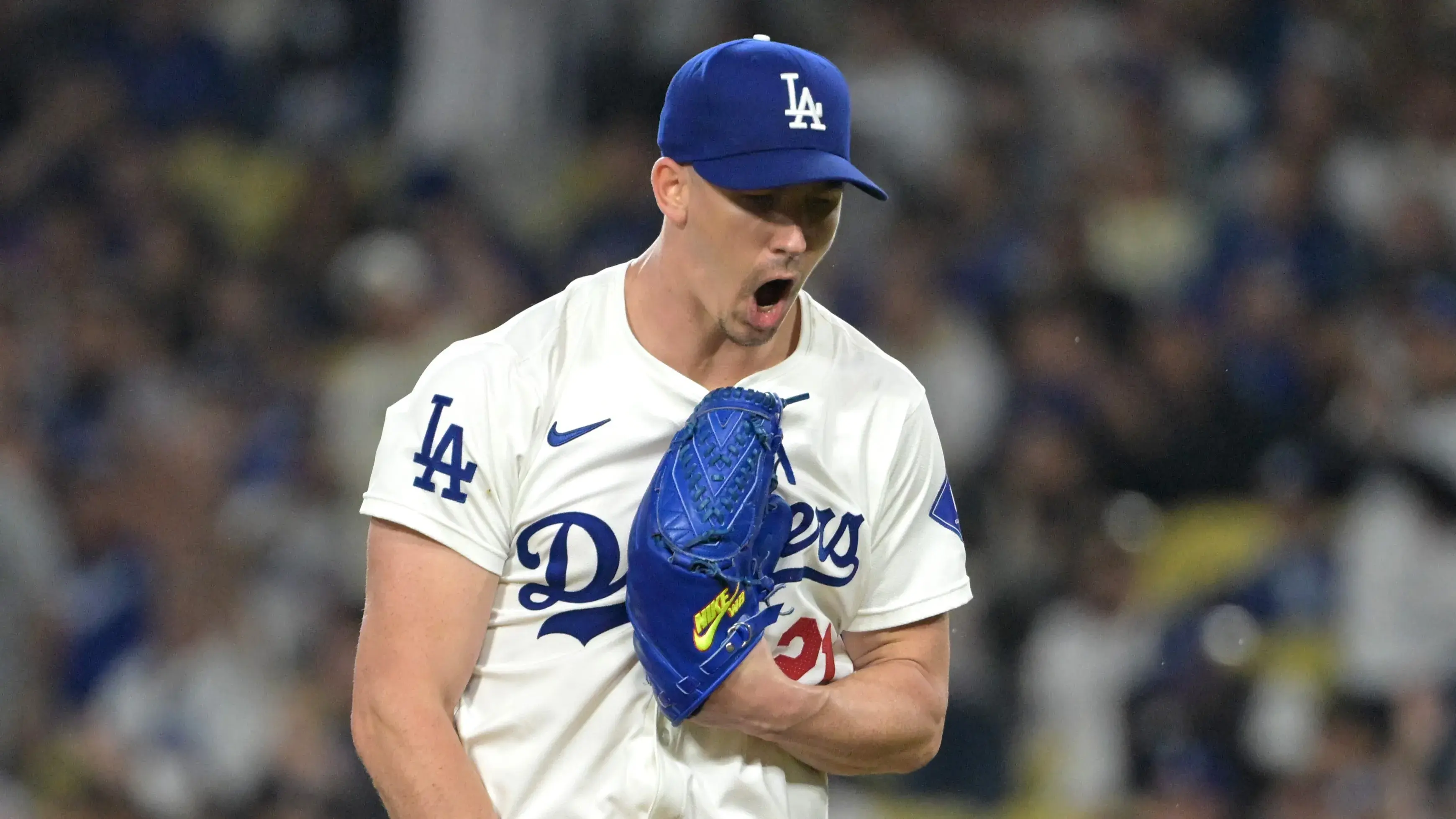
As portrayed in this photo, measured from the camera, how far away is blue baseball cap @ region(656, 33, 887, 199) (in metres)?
2.22

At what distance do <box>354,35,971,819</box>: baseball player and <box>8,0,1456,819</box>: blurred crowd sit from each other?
119 inches

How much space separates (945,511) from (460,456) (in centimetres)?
70

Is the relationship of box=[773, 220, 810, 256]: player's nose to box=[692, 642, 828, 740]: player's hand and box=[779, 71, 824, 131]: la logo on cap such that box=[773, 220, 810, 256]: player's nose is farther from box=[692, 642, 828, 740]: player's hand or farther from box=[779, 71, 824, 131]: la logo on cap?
box=[692, 642, 828, 740]: player's hand

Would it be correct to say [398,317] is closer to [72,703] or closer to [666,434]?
[72,703]

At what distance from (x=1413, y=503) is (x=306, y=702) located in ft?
11.2

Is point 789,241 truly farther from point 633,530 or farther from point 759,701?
point 759,701

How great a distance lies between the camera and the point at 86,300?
6.80m

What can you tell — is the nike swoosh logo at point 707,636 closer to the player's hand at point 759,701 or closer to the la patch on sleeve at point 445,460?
the player's hand at point 759,701

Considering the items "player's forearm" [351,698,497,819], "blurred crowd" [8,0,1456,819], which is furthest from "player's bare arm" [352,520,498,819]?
"blurred crowd" [8,0,1456,819]

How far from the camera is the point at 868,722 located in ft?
7.66

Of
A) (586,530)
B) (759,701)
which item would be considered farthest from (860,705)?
(586,530)

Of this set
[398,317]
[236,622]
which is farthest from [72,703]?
[398,317]

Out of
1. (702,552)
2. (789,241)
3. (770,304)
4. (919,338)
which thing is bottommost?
(919,338)

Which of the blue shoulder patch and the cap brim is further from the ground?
the cap brim
